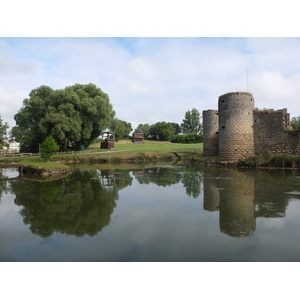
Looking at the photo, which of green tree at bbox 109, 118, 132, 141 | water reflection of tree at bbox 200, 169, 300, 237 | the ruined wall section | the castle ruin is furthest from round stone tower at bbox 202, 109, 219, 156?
green tree at bbox 109, 118, 132, 141

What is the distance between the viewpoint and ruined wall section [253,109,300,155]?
23.6 metres

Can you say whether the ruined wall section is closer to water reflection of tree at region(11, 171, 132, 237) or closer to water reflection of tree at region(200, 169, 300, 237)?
water reflection of tree at region(200, 169, 300, 237)

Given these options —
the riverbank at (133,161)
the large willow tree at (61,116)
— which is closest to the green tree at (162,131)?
the large willow tree at (61,116)

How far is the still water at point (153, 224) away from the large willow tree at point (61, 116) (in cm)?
2147

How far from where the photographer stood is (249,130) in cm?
2480

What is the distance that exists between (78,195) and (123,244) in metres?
6.67

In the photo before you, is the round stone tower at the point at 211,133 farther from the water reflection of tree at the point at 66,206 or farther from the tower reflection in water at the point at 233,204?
the water reflection of tree at the point at 66,206

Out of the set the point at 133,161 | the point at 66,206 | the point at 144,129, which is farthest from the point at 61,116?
the point at 144,129

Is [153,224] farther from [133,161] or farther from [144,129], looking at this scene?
[144,129]

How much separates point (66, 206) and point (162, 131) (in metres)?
67.1

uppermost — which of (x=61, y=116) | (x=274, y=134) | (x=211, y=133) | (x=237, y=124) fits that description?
(x=61, y=116)

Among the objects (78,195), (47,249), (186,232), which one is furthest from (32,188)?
(186,232)

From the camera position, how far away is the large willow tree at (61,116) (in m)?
33.6

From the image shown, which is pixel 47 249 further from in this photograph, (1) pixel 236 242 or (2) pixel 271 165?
(2) pixel 271 165
